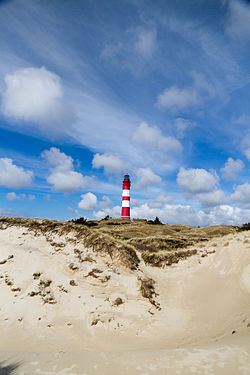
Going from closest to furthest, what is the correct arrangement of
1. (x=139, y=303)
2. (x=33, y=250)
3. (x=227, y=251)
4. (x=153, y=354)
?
(x=153, y=354) < (x=139, y=303) < (x=33, y=250) < (x=227, y=251)

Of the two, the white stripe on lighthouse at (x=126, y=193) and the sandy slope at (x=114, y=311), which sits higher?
the white stripe on lighthouse at (x=126, y=193)

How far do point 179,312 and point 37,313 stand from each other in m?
6.97

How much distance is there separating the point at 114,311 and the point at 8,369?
5.57 meters

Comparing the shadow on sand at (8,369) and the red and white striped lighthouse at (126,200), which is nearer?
the shadow on sand at (8,369)

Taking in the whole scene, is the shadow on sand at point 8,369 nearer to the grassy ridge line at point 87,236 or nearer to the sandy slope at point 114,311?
the sandy slope at point 114,311

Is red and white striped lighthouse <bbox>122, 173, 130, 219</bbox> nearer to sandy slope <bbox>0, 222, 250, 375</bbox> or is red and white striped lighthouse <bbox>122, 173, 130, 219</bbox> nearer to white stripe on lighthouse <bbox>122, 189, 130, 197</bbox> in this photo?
white stripe on lighthouse <bbox>122, 189, 130, 197</bbox>

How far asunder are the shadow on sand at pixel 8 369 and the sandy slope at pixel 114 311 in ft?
0.37

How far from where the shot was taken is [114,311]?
414 inches

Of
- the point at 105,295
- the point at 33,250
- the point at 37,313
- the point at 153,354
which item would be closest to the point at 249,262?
the point at 105,295

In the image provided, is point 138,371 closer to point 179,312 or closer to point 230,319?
point 230,319

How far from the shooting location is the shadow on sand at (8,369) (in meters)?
5.49

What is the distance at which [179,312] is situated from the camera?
11.2 m

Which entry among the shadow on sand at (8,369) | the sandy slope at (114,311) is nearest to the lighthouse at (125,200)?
the sandy slope at (114,311)

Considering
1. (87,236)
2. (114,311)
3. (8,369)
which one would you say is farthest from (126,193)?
(8,369)
